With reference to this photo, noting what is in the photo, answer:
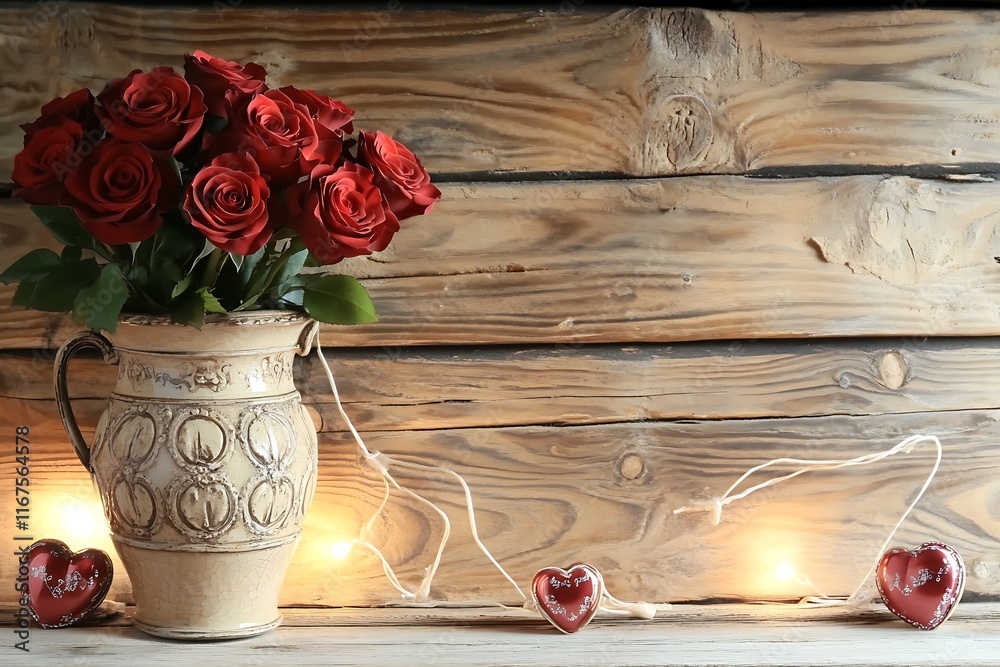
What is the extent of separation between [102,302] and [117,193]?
0.10 metres

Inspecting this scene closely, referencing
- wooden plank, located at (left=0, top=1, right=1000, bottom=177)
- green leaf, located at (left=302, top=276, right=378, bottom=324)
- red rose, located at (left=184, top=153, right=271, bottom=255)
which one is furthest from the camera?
wooden plank, located at (left=0, top=1, right=1000, bottom=177)

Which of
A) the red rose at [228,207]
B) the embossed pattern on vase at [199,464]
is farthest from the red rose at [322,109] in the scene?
the embossed pattern on vase at [199,464]

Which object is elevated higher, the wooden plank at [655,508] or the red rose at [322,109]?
the red rose at [322,109]

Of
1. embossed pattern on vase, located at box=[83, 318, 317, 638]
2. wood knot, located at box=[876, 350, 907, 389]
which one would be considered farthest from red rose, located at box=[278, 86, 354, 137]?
wood knot, located at box=[876, 350, 907, 389]

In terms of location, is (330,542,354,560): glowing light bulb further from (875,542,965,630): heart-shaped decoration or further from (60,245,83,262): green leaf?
(875,542,965,630): heart-shaped decoration

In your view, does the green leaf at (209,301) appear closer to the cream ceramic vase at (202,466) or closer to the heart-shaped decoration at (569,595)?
the cream ceramic vase at (202,466)

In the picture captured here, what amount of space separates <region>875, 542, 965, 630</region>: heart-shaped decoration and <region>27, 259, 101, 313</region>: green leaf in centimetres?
88

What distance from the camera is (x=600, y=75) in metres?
1.05

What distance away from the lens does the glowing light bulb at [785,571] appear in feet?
3.52

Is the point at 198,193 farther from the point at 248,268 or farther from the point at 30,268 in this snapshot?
the point at 30,268

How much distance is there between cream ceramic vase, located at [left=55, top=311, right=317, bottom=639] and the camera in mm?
843

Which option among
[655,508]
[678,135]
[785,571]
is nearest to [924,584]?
[785,571]

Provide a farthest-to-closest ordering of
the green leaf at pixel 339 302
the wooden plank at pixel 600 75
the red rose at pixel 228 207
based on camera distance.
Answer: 1. the wooden plank at pixel 600 75
2. the green leaf at pixel 339 302
3. the red rose at pixel 228 207

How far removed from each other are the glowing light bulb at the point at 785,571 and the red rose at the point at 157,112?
0.80 m
